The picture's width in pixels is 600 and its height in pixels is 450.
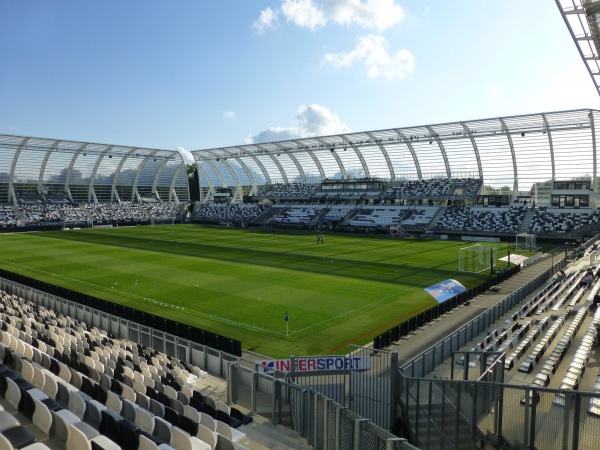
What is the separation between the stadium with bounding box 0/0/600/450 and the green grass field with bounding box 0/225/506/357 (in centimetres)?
22

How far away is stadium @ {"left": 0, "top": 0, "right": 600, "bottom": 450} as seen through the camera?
7.73m

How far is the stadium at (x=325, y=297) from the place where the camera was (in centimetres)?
773

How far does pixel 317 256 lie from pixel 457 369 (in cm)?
2799

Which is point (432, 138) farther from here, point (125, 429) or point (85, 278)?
point (125, 429)

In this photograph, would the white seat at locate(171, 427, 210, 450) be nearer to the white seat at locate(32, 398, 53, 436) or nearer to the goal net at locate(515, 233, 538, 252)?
the white seat at locate(32, 398, 53, 436)

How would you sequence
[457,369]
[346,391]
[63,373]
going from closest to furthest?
[63,373] → [346,391] → [457,369]

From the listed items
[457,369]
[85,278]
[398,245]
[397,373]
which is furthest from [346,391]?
[398,245]

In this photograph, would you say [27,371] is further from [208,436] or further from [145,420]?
[208,436]

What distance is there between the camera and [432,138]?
5953cm

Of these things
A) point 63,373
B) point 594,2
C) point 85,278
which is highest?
point 594,2

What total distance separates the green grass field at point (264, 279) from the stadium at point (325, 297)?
22 centimetres

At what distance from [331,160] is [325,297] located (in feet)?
173

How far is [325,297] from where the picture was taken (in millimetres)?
25453

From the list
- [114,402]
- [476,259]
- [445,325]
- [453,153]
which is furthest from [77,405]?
[453,153]
